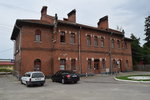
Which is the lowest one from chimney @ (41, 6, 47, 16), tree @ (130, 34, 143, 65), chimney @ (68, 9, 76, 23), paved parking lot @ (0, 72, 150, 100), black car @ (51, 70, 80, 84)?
paved parking lot @ (0, 72, 150, 100)

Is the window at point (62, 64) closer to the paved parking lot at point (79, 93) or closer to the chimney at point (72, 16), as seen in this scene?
the chimney at point (72, 16)

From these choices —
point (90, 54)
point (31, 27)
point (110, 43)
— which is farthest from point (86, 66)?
point (31, 27)

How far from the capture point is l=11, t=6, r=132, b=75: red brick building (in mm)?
21125

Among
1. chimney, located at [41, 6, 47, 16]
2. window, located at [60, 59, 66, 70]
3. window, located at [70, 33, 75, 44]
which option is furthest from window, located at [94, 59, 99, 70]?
chimney, located at [41, 6, 47, 16]

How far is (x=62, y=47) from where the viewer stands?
22859 millimetres

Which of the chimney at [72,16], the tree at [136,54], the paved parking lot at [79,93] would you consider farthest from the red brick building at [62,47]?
the tree at [136,54]

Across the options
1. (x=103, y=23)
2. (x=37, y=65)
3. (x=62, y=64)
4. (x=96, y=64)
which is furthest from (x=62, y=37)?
(x=103, y=23)

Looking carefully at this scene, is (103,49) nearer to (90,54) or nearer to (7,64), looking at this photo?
(90,54)

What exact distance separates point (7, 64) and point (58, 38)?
40.9 meters

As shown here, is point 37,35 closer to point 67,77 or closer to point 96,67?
point 67,77

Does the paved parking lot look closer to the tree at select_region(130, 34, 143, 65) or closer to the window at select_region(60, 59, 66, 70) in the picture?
the window at select_region(60, 59, 66, 70)

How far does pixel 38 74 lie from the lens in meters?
15.2

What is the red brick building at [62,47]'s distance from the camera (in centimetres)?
2112

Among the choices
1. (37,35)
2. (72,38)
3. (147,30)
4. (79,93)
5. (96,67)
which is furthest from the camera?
(147,30)
